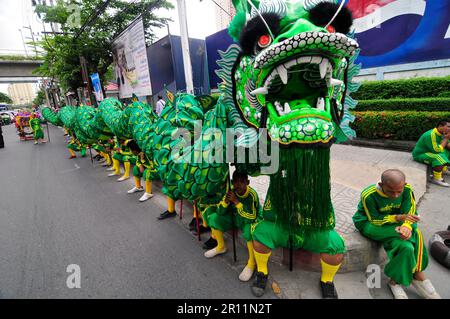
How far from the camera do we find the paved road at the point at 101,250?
93.5 inches

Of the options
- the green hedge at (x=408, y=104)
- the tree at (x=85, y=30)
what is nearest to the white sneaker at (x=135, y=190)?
the green hedge at (x=408, y=104)

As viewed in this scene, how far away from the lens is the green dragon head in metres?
1.25

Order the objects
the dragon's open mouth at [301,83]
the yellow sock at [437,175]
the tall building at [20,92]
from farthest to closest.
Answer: the tall building at [20,92] < the yellow sock at [437,175] < the dragon's open mouth at [301,83]

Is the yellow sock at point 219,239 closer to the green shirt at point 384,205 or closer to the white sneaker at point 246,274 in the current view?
the white sneaker at point 246,274

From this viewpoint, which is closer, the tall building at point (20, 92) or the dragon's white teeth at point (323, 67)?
the dragon's white teeth at point (323, 67)

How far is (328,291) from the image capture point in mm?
2057

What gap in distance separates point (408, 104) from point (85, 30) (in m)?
13.3

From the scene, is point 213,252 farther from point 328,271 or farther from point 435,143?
point 435,143

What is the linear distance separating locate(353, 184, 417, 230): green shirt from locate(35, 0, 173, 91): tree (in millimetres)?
11899

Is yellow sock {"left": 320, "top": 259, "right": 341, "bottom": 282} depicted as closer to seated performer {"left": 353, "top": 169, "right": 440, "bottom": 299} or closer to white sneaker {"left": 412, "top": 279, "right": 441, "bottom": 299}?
seated performer {"left": 353, "top": 169, "right": 440, "bottom": 299}

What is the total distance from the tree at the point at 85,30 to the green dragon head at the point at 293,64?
11.5 meters

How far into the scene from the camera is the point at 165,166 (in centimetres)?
225
